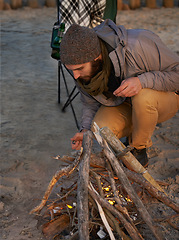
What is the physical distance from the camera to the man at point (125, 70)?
88.3 inches

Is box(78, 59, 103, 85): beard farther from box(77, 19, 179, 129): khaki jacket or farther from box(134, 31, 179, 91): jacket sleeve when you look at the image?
box(134, 31, 179, 91): jacket sleeve

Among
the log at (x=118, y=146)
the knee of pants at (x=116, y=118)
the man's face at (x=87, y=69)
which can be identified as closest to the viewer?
the log at (x=118, y=146)

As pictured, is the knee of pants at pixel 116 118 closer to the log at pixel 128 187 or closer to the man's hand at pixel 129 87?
the man's hand at pixel 129 87

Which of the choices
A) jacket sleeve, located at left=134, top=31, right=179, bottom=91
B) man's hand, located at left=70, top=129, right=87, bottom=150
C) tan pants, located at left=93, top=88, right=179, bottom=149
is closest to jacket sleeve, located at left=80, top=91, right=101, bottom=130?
tan pants, located at left=93, top=88, right=179, bottom=149

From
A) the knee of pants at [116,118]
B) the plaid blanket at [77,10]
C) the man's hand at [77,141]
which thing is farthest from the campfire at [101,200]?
the plaid blanket at [77,10]

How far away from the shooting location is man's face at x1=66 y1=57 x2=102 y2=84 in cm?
231

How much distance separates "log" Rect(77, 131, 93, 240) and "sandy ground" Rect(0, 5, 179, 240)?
421 mm

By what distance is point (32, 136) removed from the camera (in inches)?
137

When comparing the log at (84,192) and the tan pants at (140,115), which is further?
the tan pants at (140,115)

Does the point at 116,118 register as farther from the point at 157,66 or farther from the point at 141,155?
the point at 157,66

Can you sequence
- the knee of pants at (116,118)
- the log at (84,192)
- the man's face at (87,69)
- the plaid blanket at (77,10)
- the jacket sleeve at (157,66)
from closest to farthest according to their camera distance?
the log at (84,192)
the man's face at (87,69)
the jacket sleeve at (157,66)
the knee of pants at (116,118)
the plaid blanket at (77,10)

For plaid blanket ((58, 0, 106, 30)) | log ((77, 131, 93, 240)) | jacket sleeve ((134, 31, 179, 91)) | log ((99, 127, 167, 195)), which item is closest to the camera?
log ((77, 131, 93, 240))

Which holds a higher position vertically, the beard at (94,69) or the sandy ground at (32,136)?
the beard at (94,69)

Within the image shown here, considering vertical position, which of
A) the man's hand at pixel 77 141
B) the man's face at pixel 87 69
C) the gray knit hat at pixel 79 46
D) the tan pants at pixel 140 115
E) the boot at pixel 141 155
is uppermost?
the gray knit hat at pixel 79 46
